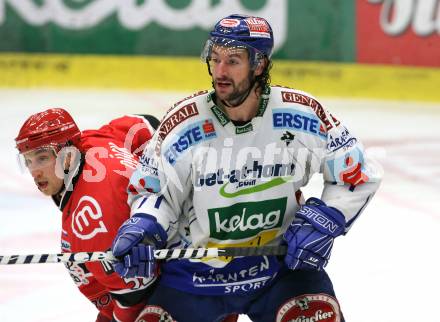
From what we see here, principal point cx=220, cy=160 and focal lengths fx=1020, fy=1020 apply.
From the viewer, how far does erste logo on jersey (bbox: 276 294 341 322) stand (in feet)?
9.54

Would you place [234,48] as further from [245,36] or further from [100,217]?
[100,217]

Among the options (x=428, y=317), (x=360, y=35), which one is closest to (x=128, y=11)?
(x=360, y=35)

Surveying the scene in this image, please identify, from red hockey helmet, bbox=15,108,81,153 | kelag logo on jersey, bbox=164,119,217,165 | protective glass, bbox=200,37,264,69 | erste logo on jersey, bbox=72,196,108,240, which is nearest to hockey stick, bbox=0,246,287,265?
erste logo on jersey, bbox=72,196,108,240

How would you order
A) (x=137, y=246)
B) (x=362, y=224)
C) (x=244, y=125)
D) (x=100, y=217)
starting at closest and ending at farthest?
1. (x=137, y=246)
2. (x=244, y=125)
3. (x=100, y=217)
4. (x=362, y=224)

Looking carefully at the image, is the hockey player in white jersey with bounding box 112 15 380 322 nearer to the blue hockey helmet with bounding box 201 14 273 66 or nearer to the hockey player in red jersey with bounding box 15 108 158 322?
the blue hockey helmet with bounding box 201 14 273 66

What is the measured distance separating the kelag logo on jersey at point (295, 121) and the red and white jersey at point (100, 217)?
0.55 m

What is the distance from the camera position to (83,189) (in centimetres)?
311

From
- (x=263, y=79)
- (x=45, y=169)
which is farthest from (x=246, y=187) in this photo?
(x=45, y=169)

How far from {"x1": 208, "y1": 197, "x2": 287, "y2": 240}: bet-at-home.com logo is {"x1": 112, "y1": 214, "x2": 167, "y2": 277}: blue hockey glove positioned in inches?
7.1

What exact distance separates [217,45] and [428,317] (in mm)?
1656

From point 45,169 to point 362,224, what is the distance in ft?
8.15

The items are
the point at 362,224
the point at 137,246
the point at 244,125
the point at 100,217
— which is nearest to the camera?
the point at 137,246

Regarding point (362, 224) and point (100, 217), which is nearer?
point (100, 217)

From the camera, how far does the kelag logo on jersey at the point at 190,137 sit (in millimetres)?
2881
